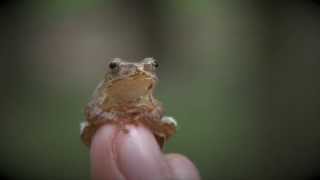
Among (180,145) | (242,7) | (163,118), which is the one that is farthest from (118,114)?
(242,7)

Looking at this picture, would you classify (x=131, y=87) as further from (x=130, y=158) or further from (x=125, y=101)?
(x=130, y=158)

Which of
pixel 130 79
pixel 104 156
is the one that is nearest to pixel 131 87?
pixel 130 79

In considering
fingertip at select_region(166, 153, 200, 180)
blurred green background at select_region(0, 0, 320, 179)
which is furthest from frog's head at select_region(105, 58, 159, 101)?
blurred green background at select_region(0, 0, 320, 179)

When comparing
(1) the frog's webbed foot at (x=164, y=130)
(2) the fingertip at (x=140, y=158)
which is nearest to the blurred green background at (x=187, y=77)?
(1) the frog's webbed foot at (x=164, y=130)

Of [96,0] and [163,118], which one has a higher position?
[96,0]

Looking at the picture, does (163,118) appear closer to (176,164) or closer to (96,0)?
(176,164)

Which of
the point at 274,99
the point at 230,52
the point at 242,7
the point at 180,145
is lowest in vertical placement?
the point at 180,145

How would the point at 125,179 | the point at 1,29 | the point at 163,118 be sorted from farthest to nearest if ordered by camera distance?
the point at 1,29
the point at 163,118
the point at 125,179

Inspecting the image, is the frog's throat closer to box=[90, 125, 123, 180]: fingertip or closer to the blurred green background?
box=[90, 125, 123, 180]: fingertip
